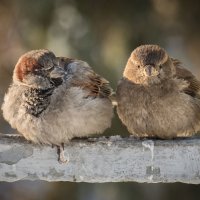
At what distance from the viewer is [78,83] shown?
5105 millimetres

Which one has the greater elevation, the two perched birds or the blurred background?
the blurred background

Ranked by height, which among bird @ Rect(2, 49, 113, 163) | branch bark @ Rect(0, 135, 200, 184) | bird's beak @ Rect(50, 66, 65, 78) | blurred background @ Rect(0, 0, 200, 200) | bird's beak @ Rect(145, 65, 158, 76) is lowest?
branch bark @ Rect(0, 135, 200, 184)

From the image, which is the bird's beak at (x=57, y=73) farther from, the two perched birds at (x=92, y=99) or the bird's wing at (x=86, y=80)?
the bird's wing at (x=86, y=80)

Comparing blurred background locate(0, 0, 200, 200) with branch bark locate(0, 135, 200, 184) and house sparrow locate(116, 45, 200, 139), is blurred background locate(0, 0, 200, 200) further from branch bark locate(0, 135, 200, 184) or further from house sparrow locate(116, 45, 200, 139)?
branch bark locate(0, 135, 200, 184)

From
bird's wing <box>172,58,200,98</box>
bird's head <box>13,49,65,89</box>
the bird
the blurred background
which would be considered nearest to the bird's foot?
the bird

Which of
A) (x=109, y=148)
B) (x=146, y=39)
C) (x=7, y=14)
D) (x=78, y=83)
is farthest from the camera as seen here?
(x=7, y=14)

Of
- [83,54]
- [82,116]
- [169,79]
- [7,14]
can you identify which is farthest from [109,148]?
[7,14]

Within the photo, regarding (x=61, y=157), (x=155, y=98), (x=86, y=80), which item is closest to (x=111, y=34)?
(x=155, y=98)

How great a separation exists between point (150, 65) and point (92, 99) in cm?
41

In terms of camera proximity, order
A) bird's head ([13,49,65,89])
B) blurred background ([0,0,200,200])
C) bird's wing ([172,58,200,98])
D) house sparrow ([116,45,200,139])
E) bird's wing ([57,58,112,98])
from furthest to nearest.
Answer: blurred background ([0,0,200,200]) → bird's wing ([172,58,200,98]) → house sparrow ([116,45,200,139]) → bird's wing ([57,58,112,98]) → bird's head ([13,49,65,89])

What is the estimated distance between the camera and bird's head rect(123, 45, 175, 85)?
17.1 ft

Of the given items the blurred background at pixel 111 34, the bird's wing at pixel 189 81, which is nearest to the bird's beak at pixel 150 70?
the bird's wing at pixel 189 81

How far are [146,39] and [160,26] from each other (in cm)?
17

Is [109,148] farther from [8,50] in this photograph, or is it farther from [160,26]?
[8,50]
